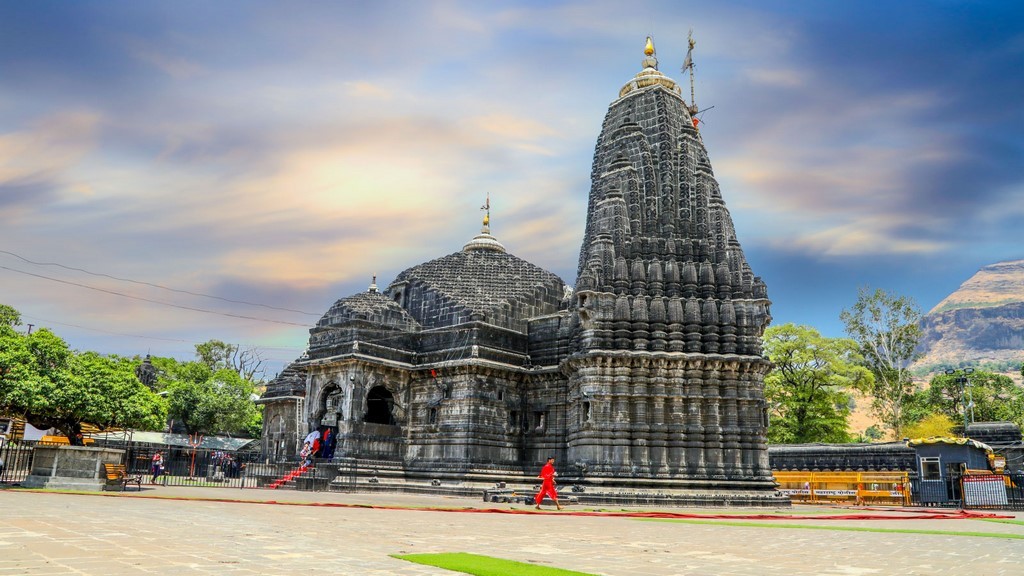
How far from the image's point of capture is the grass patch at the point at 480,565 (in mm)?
6942

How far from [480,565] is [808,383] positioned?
44.9 metres

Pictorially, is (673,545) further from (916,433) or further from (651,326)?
(916,433)

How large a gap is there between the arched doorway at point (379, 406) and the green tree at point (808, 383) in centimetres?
2559

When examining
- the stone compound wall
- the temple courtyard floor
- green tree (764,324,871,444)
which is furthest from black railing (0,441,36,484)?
green tree (764,324,871,444)

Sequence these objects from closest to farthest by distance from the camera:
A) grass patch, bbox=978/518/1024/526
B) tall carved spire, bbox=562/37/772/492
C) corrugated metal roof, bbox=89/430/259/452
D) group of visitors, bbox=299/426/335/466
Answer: grass patch, bbox=978/518/1024/526 < tall carved spire, bbox=562/37/772/492 < group of visitors, bbox=299/426/335/466 < corrugated metal roof, bbox=89/430/259/452

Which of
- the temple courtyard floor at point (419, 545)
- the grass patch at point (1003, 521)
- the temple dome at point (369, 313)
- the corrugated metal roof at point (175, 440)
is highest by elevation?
the temple dome at point (369, 313)

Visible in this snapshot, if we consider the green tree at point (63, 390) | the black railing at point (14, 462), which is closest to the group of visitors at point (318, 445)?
the green tree at point (63, 390)

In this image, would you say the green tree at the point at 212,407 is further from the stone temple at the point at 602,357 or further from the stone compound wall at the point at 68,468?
the stone compound wall at the point at 68,468

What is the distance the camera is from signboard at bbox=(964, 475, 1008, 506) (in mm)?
25844

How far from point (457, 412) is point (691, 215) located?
43.0 ft

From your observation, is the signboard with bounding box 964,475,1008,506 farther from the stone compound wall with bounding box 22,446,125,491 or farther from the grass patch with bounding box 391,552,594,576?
the stone compound wall with bounding box 22,446,125,491

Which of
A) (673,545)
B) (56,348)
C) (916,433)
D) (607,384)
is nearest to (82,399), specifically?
(56,348)

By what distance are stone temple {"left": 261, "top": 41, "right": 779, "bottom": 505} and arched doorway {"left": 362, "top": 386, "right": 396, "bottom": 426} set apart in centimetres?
9

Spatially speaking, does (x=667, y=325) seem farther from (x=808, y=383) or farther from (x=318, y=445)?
(x=808, y=383)
